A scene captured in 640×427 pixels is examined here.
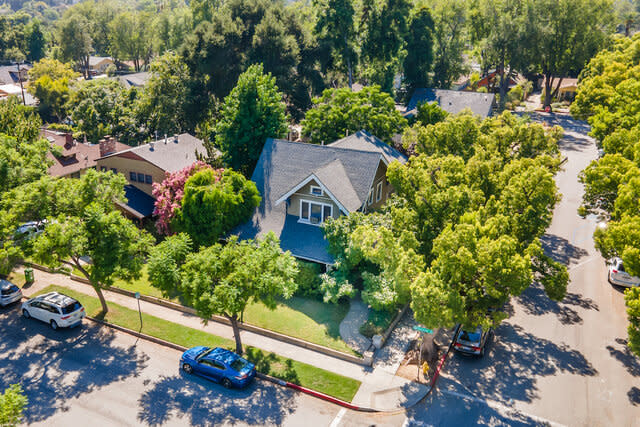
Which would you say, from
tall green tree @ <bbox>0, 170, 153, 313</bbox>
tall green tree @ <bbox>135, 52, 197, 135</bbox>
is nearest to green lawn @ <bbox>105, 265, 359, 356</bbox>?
tall green tree @ <bbox>0, 170, 153, 313</bbox>

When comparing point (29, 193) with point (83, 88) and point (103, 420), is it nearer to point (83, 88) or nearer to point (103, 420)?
point (103, 420)

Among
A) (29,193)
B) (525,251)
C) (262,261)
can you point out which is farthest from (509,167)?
(29,193)

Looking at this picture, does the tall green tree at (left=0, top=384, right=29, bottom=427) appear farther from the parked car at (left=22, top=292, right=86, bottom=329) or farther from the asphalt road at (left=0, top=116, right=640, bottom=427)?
the parked car at (left=22, top=292, right=86, bottom=329)

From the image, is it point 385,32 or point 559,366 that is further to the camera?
point 385,32

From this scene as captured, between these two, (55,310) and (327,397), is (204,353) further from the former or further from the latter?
(55,310)

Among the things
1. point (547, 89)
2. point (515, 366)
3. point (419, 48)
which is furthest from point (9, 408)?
point (547, 89)

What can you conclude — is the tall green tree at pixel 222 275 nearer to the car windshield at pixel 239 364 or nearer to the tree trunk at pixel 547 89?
the car windshield at pixel 239 364

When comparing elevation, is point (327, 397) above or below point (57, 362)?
above
